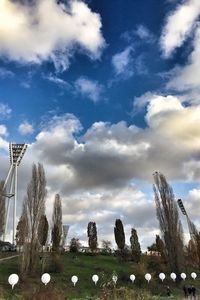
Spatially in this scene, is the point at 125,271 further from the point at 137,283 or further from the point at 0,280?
the point at 0,280

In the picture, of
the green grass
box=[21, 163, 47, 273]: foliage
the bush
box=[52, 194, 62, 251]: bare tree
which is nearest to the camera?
the green grass

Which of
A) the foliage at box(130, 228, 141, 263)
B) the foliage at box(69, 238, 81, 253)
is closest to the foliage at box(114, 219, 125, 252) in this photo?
the foliage at box(130, 228, 141, 263)

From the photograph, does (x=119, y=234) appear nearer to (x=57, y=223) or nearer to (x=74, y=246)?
(x=74, y=246)

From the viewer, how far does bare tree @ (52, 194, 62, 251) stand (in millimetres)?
49250

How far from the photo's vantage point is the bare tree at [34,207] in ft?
122

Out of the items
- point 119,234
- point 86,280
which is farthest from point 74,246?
point 86,280

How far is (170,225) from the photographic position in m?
42.7

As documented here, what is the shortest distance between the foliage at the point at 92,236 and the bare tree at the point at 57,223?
1010 cm

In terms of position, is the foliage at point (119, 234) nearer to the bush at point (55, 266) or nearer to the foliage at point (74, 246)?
the foliage at point (74, 246)

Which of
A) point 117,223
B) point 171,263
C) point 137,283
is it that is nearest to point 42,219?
point 137,283

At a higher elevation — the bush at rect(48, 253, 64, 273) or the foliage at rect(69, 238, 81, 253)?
the foliage at rect(69, 238, 81, 253)

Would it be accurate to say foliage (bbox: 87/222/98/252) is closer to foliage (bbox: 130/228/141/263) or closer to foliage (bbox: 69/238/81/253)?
foliage (bbox: 69/238/81/253)

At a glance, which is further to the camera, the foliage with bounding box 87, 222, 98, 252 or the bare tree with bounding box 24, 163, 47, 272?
the foliage with bounding box 87, 222, 98, 252

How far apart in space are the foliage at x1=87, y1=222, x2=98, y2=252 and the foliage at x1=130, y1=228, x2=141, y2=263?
6248mm
